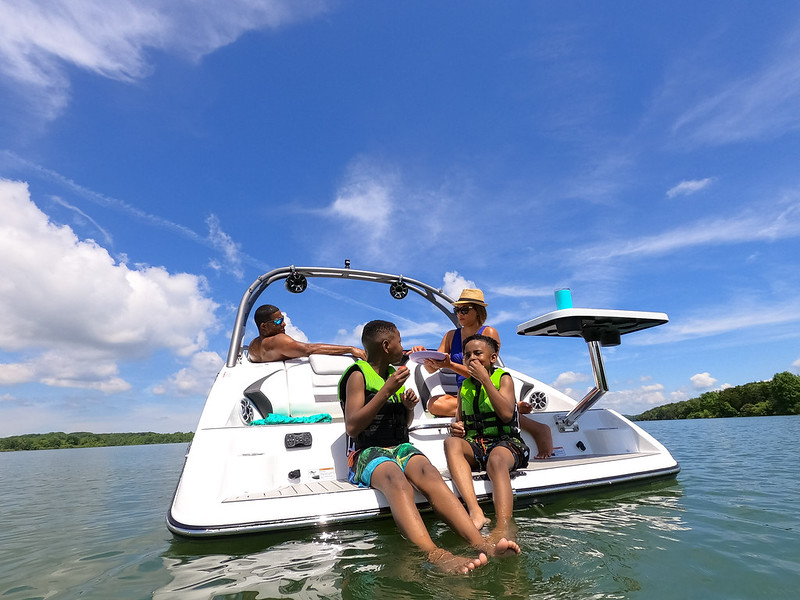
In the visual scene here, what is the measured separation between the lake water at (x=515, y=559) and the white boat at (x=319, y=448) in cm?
15

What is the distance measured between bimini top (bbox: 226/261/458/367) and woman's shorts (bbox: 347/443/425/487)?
2.36m

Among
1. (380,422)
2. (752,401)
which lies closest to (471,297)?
(380,422)

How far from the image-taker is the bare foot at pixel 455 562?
67.1 inches

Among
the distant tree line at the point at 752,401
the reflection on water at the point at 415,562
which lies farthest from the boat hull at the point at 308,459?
the distant tree line at the point at 752,401

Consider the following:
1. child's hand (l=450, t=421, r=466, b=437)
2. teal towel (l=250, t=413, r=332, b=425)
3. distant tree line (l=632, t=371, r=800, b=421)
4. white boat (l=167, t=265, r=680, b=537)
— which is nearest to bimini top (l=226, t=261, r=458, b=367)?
white boat (l=167, t=265, r=680, b=537)

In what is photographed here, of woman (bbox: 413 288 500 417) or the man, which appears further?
the man

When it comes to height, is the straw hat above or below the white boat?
A: above

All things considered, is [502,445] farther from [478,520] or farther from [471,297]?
[471,297]

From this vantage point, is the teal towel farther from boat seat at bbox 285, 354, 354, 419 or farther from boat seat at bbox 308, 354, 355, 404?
boat seat at bbox 308, 354, 355, 404

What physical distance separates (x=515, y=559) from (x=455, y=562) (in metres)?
0.29

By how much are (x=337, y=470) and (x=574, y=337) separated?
2.03 m

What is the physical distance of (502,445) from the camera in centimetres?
274

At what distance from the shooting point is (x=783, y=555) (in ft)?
6.42

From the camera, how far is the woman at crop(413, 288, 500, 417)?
3.60m
